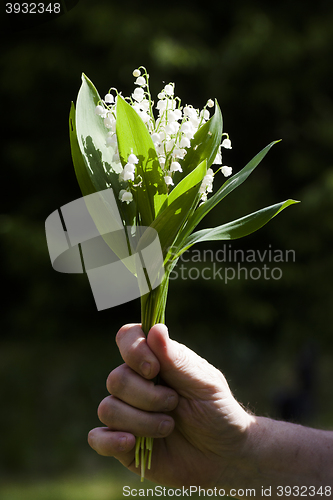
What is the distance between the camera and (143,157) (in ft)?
2.30

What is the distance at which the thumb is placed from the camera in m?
0.75

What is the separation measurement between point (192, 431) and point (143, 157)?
584mm

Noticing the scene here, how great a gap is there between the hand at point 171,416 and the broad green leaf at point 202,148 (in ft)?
1.02

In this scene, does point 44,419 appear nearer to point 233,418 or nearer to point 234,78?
point 233,418

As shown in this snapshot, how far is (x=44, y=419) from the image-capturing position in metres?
2.68

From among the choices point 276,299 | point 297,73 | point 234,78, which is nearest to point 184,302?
point 276,299

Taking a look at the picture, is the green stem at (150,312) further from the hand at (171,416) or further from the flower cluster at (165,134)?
the flower cluster at (165,134)

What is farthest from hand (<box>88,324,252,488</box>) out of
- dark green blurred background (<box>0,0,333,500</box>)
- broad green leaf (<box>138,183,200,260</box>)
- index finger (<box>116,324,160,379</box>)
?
dark green blurred background (<box>0,0,333,500</box>)

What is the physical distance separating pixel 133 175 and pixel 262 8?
3119mm

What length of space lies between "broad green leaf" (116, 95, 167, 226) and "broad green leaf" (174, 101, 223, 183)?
0.08 meters

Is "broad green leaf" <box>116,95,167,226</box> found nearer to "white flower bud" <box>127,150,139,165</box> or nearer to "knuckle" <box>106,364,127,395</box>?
"white flower bud" <box>127,150,139,165</box>

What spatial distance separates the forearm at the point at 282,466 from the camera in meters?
0.91

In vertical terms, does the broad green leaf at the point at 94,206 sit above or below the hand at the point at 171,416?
above

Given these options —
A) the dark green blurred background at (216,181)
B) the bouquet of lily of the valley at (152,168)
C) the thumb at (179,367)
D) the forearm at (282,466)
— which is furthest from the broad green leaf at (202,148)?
the dark green blurred background at (216,181)
